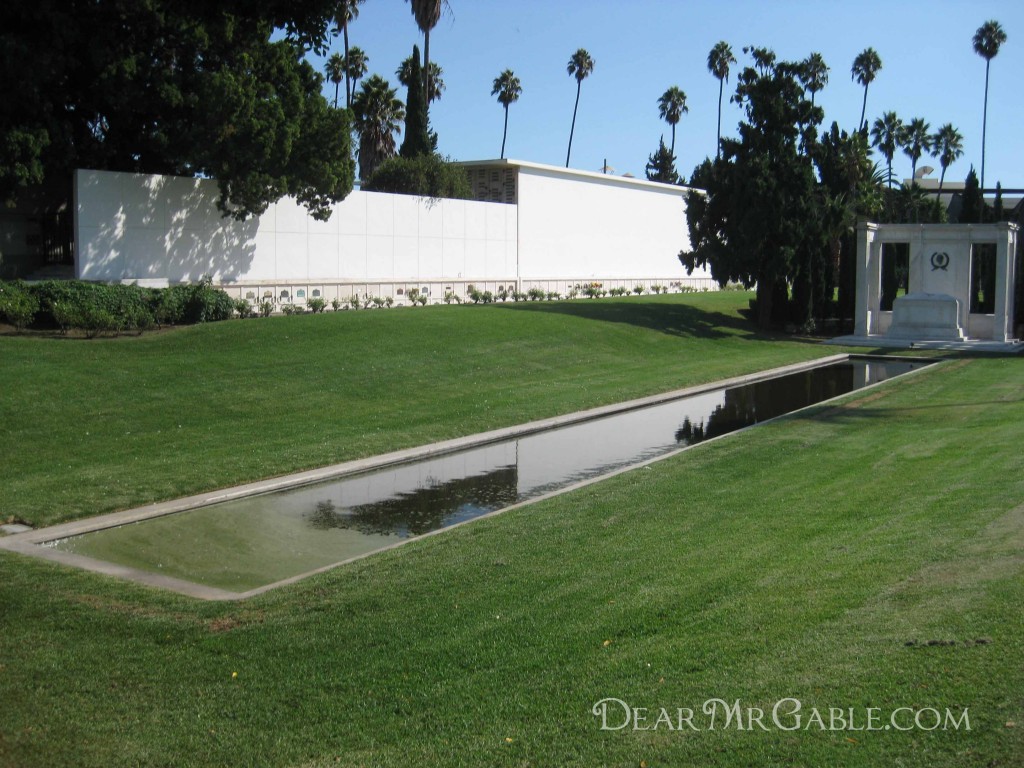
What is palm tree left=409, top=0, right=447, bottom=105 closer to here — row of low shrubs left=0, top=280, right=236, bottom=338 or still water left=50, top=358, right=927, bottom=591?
row of low shrubs left=0, top=280, right=236, bottom=338

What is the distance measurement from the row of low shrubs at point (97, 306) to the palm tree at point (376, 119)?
99.0 feet

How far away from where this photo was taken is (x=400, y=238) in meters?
37.1

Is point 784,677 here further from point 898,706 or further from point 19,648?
point 19,648

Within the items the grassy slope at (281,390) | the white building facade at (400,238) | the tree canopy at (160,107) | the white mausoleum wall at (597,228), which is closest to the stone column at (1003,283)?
the grassy slope at (281,390)

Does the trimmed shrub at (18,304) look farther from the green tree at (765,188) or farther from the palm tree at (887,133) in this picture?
the palm tree at (887,133)

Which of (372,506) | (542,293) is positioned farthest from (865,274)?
(372,506)

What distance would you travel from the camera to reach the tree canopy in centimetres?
2330

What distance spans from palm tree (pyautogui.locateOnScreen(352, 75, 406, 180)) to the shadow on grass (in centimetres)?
2080

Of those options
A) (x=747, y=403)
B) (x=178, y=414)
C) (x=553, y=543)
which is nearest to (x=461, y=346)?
(x=747, y=403)

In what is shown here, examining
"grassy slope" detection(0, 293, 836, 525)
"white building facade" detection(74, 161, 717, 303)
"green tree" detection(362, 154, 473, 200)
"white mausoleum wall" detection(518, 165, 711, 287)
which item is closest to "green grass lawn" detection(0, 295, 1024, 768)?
"grassy slope" detection(0, 293, 836, 525)

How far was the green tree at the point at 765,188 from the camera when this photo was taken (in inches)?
1423

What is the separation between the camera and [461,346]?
24828 millimetres

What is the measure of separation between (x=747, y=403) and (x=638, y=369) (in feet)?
17.3

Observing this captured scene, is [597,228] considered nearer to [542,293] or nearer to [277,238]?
[542,293]
